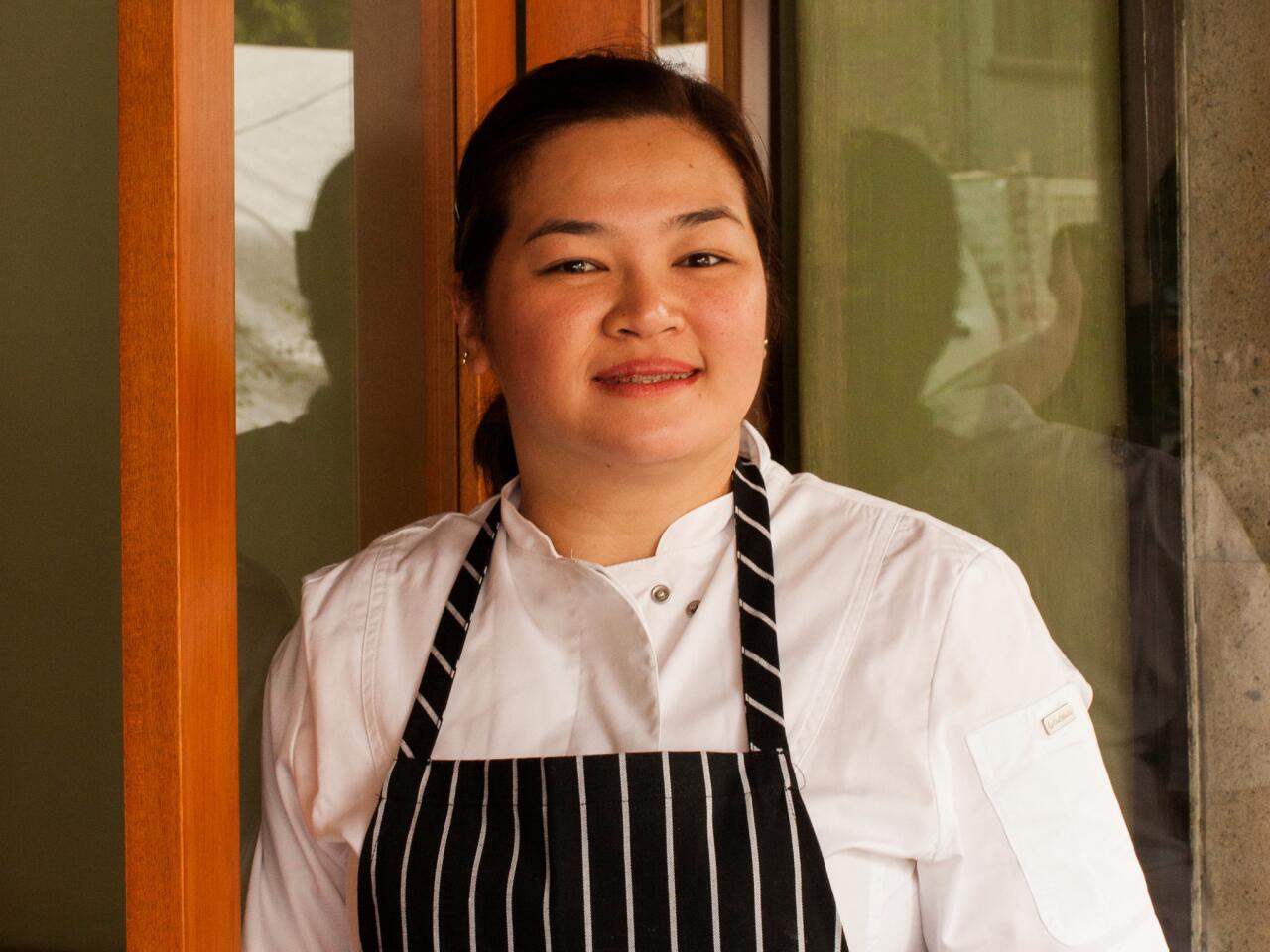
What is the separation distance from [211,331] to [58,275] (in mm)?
148

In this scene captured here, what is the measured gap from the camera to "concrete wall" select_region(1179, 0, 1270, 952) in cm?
131

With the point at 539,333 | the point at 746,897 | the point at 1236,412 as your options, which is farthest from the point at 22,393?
the point at 1236,412

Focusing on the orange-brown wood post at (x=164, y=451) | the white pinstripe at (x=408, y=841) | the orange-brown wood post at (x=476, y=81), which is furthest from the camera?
the orange-brown wood post at (x=476, y=81)

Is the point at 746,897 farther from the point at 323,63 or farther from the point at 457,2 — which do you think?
the point at 457,2

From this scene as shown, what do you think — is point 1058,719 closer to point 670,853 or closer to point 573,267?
point 670,853

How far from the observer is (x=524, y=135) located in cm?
121

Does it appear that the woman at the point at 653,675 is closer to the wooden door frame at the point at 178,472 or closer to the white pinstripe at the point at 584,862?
the white pinstripe at the point at 584,862

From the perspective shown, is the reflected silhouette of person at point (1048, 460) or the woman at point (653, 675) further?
the reflected silhouette of person at point (1048, 460)

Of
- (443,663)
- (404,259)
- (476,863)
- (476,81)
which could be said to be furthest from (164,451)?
(476,81)

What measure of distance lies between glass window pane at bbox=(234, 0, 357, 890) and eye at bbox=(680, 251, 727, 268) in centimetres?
41

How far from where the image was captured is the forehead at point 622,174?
1127 mm

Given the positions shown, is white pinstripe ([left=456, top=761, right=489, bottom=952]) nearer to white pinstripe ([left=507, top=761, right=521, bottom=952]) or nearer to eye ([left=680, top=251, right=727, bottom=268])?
white pinstripe ([left=507, top=761, right=521, bottom=952])

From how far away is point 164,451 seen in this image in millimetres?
963

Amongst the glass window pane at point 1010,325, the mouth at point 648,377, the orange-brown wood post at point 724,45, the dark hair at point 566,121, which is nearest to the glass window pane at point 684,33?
the orange-brown wood post at point 724,45
